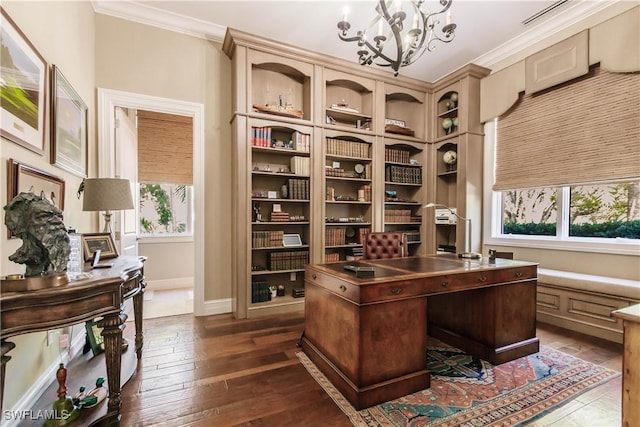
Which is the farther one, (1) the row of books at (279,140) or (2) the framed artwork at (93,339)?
(1) the row of books at (279,140)

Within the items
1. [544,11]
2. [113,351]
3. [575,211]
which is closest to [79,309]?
[113,351]

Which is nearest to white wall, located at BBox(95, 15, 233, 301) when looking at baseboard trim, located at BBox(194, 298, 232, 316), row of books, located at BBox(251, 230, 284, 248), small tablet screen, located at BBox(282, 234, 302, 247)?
baseboard trim, located at BBox(194, 298, 232, 316)

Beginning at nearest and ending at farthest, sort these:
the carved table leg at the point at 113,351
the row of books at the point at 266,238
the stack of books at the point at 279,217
Result: 1. the carved table leg at the point at 113,351
2. the row of books at the point at 266,238
3. the stack of books at the point at 279,217

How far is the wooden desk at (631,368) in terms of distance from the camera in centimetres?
124

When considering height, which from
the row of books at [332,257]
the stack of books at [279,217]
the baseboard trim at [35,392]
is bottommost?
the baseboard trim at [35,392]

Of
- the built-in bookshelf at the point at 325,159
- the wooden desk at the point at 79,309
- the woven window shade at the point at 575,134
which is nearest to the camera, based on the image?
the wooden desk at the point at 79,309

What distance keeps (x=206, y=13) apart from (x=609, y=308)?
16.6 ft

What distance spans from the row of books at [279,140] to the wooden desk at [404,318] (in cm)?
187

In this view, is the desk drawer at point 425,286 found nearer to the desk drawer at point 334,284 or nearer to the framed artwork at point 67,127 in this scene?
the desk drawer at point 334,284

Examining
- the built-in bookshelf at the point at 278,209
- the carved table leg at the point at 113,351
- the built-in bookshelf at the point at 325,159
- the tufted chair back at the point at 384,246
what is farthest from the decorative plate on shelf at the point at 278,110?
the carved table leg at the point at 113,351

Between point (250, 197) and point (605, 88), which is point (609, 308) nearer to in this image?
Answer: point (605, 88)

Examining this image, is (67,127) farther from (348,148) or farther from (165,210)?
(165,210)

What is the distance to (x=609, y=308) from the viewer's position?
2.67 metres

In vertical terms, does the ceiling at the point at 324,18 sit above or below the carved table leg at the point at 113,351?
above
